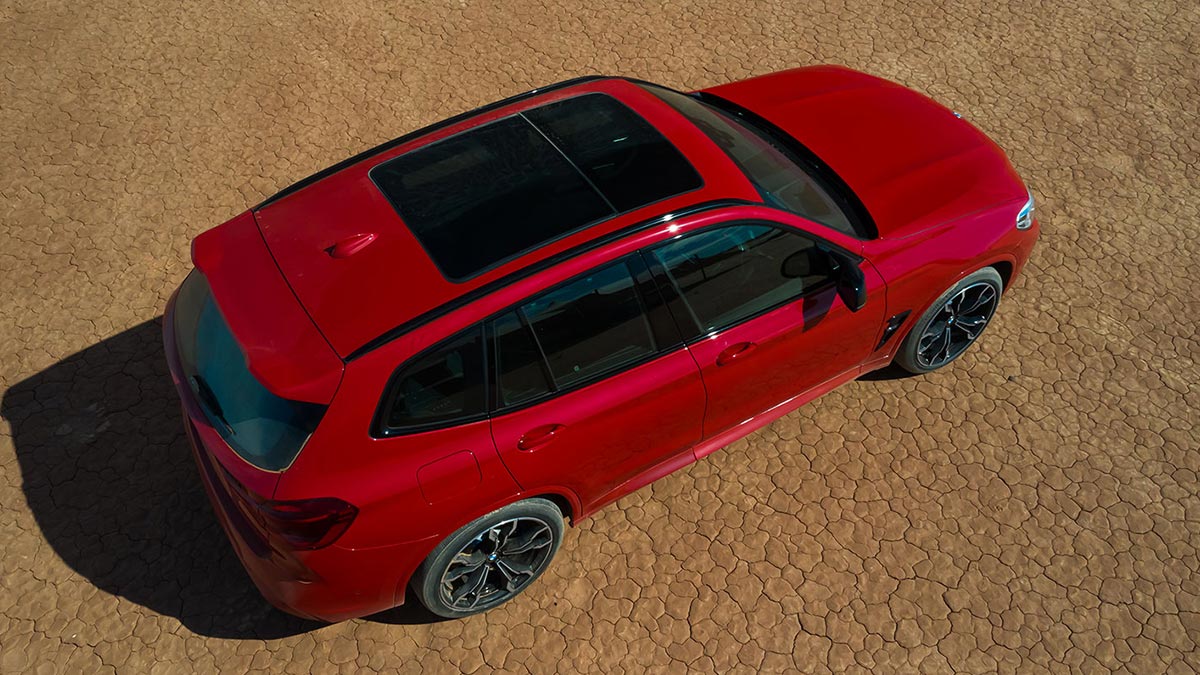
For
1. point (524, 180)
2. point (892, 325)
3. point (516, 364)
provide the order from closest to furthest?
point (516, 364), point (524, 180), point (892, 325)

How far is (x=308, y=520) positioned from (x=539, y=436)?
981 millimetres

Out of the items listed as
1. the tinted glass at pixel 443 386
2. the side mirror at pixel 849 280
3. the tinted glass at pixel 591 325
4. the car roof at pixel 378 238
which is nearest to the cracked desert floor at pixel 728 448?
the side mirror at pixel 849 280

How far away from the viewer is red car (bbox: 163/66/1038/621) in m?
3.43

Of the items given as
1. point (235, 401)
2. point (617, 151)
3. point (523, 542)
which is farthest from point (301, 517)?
point (617, 151)

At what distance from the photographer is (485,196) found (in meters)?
3.78

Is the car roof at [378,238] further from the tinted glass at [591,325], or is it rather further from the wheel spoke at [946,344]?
the wheel spoke at [946,344]

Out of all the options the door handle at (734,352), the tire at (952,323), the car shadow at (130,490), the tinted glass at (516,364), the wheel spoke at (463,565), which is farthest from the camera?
the tire at (952,323)

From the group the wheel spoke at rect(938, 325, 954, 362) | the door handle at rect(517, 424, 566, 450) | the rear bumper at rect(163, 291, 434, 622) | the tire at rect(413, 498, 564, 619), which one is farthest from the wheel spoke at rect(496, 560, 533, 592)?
the wheel spoke at rect(938, 325, 954, 362)

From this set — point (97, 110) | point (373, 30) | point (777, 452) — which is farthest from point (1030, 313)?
point (97, 110)

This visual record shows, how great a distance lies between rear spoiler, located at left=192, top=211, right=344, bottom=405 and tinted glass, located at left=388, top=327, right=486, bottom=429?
272 millimetres

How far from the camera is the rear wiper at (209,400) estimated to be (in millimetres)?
3491

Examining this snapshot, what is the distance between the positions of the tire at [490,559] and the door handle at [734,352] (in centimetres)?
103

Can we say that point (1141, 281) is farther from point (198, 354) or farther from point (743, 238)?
point (198, 354)

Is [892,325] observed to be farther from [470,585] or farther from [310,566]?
[310,566]
